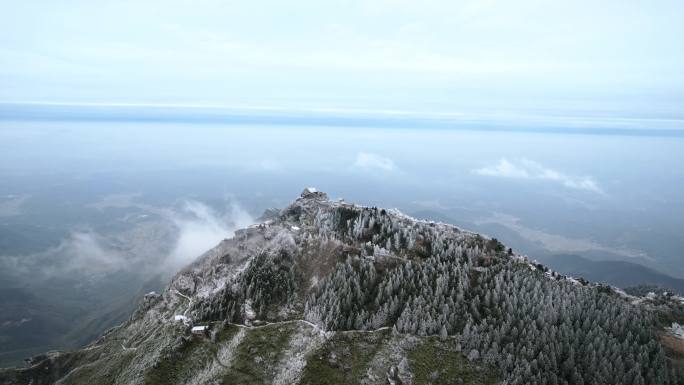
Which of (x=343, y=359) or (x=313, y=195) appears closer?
(x=343, y=359)

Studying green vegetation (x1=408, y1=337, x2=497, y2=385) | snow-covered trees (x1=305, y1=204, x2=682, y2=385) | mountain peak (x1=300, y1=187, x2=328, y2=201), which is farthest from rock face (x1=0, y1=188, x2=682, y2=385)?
mountain peak (x1=300, y1=187, x2=328, y2=201)

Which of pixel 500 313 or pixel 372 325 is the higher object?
pixel 500 313

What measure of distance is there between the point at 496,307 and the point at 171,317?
85.2 m

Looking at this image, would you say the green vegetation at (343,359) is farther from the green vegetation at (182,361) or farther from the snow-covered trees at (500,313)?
the green vegetation at (182,361)

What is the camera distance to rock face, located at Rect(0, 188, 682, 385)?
239ft

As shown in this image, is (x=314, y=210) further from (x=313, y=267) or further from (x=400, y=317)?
(x=400, y=317)

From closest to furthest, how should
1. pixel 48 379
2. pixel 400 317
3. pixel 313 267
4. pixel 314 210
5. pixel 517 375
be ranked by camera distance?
Answer: pixel 517 375 < pixel 400 317 < pixel 313 267 < pixel 48 379 < pixel 314 210

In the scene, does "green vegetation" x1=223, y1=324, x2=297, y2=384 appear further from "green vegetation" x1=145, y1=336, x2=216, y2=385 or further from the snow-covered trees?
the snow-covered trees

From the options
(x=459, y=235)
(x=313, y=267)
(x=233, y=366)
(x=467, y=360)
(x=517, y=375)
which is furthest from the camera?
(x=459, y=235)

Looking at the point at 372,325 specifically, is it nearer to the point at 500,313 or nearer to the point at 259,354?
the point at 259,354

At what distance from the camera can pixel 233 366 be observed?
7969 cm

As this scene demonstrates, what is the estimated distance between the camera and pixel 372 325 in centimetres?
8469

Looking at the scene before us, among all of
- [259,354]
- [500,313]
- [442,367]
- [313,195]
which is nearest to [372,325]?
[442,367]

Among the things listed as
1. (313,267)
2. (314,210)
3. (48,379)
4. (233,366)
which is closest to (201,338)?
(233,366)
